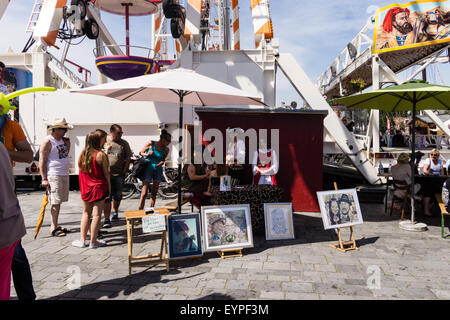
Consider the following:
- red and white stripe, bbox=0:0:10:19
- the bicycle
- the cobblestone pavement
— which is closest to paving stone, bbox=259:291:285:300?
the cobblestone pavement

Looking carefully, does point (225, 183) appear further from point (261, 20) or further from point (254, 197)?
point (261, 20)

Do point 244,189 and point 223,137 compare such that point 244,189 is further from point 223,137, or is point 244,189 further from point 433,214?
point 433,214

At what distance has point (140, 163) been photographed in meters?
7.05

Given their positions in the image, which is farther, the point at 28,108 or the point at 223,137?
the point at 28,108

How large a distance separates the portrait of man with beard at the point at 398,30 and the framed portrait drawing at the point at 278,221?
723 cm

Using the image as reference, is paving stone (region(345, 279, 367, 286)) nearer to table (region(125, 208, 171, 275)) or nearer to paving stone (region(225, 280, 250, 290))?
paving stone (region(225, 280, 250, 290))

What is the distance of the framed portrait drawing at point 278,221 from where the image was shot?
18.7 feet

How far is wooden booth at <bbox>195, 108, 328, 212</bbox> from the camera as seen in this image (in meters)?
8.16

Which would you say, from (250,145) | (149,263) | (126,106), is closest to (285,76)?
(250,145)

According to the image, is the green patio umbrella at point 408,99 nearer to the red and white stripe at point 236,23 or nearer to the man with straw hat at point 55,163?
the man with straw hat at point 55,163

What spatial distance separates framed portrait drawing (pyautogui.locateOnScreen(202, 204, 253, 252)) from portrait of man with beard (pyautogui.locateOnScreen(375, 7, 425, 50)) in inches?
316

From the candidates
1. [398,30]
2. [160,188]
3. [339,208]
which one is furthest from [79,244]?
[398,30]
